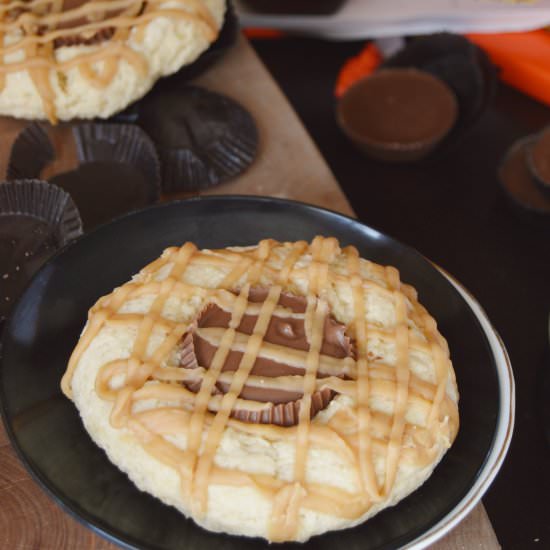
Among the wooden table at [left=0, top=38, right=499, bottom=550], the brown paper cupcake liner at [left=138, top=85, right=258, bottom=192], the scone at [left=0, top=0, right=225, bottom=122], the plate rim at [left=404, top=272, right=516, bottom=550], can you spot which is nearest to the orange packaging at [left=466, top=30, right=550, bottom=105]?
the wooden table at [left=0, top=38, right=499, bottom=550]

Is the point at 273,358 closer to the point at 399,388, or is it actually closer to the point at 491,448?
the point at 399,388

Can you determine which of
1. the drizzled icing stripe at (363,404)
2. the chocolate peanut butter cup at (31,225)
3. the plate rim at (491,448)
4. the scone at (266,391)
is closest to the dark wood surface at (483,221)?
the plate rim at (491,448)

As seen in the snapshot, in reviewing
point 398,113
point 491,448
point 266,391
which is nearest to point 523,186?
point 398,113

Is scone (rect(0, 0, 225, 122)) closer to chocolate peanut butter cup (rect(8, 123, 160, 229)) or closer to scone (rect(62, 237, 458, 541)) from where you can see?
chocolate peanut butter cup (rect(8, 123, 160, 229))

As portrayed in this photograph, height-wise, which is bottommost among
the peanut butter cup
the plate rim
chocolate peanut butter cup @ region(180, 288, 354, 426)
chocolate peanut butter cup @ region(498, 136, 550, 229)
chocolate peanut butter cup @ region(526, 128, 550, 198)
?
chocolate peanut butter cup @ region(498, 136, 550, 229)

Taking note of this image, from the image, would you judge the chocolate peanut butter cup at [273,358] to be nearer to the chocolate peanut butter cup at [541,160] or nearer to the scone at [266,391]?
the scone at [266,391]

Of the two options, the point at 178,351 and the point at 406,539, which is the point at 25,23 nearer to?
the point at 178,351
